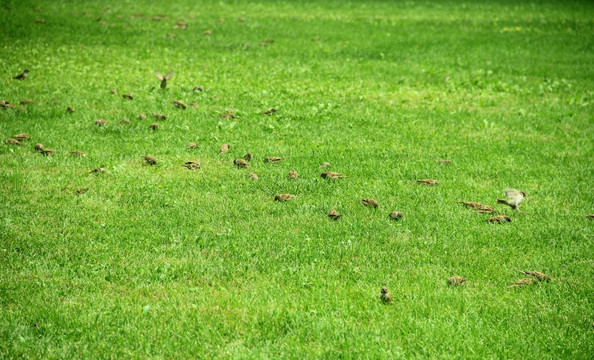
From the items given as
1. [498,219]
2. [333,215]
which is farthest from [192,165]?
[498,219]

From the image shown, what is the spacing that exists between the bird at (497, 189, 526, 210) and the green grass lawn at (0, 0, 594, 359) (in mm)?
107

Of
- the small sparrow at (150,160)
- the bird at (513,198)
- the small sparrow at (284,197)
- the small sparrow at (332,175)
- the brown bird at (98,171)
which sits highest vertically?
the bird at (513,198)

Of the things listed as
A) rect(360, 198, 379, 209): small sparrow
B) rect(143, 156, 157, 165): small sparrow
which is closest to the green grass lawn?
rect(360, 198, 379, 209): small sparrow

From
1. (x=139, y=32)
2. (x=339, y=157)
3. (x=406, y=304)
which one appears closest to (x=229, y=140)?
(x=339, y=157)

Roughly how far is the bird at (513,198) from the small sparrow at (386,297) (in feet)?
8.20

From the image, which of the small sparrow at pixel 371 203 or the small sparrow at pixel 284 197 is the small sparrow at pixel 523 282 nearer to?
the small sparrow at pixel 371 203

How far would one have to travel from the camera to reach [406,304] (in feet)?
15.2

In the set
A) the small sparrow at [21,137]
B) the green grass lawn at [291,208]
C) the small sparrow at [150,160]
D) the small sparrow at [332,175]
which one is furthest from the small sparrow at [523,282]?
the small sparrow at [21,137]

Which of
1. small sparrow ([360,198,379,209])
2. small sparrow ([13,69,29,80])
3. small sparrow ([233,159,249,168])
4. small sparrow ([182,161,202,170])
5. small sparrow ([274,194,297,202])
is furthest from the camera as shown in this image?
small sparrow ([13,69,29,80])

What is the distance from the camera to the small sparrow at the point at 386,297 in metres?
4.64

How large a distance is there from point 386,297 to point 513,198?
2653mm

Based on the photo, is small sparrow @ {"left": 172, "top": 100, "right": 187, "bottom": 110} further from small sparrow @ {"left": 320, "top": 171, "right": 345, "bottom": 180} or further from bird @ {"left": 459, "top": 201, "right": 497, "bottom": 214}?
bird @ {"left": 459, "top": 201, "right": 497, "bottom": 214}

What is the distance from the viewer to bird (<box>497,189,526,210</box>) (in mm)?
6473

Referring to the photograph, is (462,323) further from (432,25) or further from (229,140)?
(432,25)
